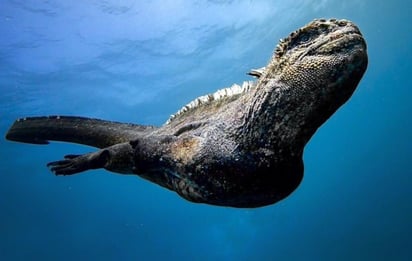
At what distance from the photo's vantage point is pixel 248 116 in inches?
113

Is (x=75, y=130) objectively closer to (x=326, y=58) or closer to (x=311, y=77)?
(x=311, y=77)

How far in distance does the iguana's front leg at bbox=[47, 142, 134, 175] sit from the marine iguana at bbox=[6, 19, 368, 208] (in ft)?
0.85

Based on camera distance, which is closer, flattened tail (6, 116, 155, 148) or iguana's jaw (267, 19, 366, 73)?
iguana's jaw (267, 19, 366, 73)

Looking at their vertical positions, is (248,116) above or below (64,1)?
below

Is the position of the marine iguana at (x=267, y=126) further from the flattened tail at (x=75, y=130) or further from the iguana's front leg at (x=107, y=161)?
the flattened tail at (x=75, y=130)

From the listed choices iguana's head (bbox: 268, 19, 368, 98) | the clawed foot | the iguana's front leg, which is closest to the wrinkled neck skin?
iguana's head (bbox: 268, 19, 368, 98)

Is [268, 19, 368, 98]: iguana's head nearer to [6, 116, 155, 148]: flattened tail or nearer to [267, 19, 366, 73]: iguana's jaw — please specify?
[267, 19, 366, 73]: iguana's jaw

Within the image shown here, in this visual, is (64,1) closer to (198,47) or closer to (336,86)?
(198,47)

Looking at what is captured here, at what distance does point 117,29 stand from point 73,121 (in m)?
17.9

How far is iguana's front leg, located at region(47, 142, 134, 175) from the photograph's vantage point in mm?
3703

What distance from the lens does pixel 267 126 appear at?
2.75 m

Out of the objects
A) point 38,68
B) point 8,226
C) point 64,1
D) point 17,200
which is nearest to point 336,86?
point 64,1

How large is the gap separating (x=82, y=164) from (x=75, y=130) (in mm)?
822

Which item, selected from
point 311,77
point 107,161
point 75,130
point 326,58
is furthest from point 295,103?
point 75,130
